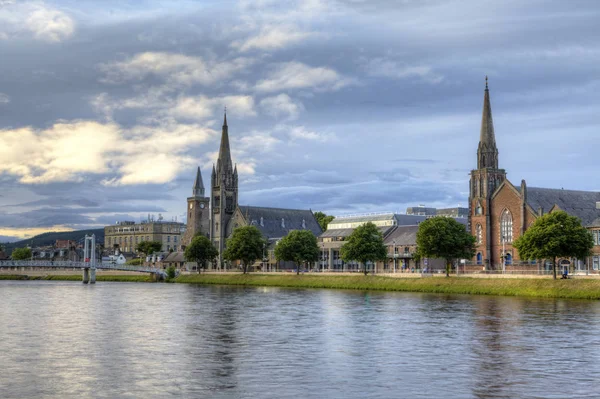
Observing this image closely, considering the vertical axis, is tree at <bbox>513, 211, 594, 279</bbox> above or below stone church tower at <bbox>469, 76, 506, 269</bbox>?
below

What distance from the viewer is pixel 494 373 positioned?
130 feet

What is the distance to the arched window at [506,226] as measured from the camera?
147438mm

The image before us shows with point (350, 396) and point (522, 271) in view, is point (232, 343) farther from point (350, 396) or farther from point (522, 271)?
point (522, 271)

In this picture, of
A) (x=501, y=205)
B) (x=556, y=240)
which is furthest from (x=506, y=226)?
(x=556, y=240)

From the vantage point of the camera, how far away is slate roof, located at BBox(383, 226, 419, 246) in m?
176

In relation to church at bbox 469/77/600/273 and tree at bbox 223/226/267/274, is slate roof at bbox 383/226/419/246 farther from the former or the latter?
tree at bbox 223/226/267/274

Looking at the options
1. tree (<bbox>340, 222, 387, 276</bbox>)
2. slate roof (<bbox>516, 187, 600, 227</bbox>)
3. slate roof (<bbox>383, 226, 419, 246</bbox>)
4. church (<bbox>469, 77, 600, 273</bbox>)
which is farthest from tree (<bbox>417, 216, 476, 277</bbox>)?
slate roof (<bbox>383, 226, 419, 246</bbox>)

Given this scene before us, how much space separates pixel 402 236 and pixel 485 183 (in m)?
32.5

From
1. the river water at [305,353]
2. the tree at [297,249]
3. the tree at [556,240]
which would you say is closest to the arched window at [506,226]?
the tree at [556,240]

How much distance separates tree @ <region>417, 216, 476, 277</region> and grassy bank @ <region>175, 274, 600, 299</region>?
266 inches

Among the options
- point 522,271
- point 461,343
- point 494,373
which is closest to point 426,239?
point 522,271

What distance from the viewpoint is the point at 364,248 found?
145000 millimetres

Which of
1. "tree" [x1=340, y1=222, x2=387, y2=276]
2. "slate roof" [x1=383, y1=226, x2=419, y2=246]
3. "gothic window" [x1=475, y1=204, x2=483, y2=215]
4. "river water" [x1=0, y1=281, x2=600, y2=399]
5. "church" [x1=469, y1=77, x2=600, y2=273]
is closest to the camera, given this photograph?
"river water" [x1=0, y1=281, x2=600, y2=399]

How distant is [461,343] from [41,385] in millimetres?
27711
